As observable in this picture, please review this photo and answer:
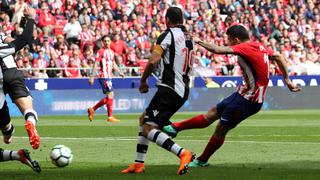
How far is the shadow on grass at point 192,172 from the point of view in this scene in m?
11.5

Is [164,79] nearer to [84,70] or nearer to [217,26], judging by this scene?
[84,70]

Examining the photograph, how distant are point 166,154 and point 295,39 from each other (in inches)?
974

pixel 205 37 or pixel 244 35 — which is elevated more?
pixel 244 35

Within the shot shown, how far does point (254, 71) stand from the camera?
1323cm

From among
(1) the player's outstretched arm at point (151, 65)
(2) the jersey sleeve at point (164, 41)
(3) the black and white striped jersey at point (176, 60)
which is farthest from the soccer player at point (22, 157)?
(2) the jersey sleeve at point (164, 41)

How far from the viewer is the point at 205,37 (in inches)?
1462

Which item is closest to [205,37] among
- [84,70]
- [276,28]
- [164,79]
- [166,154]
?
[276,28]

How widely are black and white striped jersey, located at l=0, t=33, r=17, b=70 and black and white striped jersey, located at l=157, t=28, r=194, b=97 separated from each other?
205 centimetres


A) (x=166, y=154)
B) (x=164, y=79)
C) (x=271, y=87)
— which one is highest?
(x=164, y=79)

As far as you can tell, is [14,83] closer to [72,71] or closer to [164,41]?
[164,41]

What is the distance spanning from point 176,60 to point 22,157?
2.35 m

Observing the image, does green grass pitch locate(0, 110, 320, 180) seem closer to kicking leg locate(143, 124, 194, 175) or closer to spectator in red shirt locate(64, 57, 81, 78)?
kicking leg locate(143, 124, 194, 175)

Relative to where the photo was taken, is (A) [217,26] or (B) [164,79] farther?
(A) [217,26]

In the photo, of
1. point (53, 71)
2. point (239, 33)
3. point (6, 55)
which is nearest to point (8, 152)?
point (6, 55)
